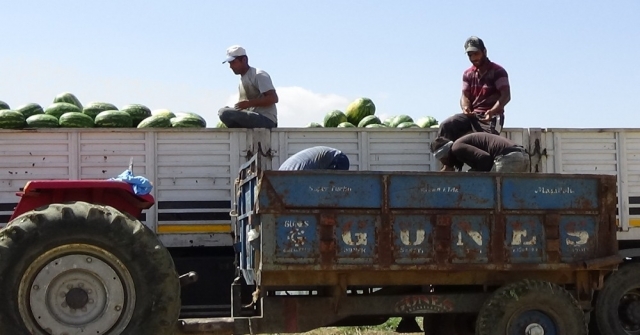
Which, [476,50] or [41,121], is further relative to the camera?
[41,121]

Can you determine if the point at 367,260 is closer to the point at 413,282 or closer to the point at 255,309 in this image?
the point at 413,282

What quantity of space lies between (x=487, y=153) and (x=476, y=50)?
1.40 meters

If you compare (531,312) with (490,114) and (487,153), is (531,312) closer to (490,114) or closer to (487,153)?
(487,153)

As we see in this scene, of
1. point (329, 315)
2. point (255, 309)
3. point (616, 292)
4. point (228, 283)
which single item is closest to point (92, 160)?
point (228, 283)

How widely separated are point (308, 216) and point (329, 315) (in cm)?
85

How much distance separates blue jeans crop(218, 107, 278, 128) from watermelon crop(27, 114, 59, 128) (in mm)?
1913

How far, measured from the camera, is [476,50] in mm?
8578

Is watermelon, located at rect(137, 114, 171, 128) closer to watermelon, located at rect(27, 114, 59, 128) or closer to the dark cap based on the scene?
watermelon, located at rect(27, 114, 59, 128)

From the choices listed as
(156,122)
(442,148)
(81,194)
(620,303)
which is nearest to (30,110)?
(156,122)

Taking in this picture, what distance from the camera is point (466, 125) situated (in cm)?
839

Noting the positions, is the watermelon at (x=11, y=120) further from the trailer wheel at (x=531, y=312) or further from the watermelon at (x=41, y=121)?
the trailer wheel at (x=531, y=312)

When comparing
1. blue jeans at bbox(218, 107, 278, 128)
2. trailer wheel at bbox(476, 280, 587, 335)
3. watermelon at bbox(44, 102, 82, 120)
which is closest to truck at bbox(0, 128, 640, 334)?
trailer wheel at bbox(476, 280, 587, 335)

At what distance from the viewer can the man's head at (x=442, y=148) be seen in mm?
7992

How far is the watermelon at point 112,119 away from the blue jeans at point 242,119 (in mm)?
1128
